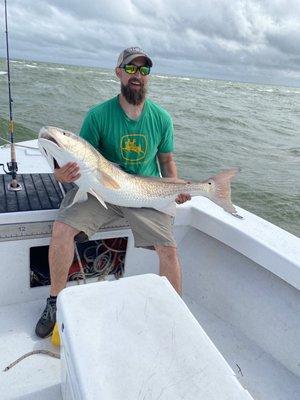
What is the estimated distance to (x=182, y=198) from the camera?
9.82ft

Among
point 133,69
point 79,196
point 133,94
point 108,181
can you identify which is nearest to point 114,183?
point 108,181

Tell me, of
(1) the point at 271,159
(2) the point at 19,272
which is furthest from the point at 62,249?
(1) the point at 271,159

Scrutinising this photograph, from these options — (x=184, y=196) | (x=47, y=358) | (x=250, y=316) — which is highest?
(x=184, y=196)

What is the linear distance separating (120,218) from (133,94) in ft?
3.18

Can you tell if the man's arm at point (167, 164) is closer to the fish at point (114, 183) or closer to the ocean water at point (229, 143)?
the fish at point (114, 183)

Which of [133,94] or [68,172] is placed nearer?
[68,172]

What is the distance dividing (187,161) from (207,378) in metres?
11.1

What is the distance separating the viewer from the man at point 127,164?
103 inches

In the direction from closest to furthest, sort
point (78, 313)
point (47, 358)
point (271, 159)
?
point (78, 313) < point (47, 358) < point (271, 159)

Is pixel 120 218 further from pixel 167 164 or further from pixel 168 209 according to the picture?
pixel 167 164

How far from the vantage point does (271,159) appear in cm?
1318

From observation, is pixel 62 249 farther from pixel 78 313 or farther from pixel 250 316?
pixel 250 316

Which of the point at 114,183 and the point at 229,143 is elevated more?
the point at 114,183

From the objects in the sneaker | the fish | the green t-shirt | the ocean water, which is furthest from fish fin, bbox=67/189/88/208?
the ocean water
